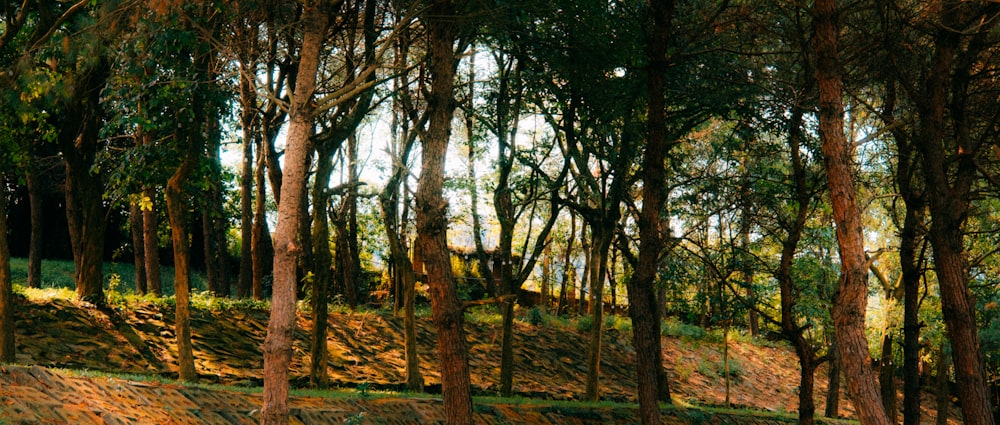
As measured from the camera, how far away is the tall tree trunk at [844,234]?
1062 centimetres

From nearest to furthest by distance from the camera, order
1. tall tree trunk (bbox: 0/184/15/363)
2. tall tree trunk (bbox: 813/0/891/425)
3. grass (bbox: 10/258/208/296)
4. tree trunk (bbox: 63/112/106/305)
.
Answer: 1. tall tree trunk (bbox: 813/0/891/425)
2. tall tree trunk (bbox: 0/184/15/363)
3. tree trunk (bbox: 63/112/106/305)
4. grass (bbox: 10/258/208/296)

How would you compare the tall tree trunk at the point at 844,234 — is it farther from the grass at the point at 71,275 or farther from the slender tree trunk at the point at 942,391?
the grass at the point at 71,275

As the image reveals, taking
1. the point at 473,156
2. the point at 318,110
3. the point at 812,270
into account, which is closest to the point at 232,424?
the point at 318,110

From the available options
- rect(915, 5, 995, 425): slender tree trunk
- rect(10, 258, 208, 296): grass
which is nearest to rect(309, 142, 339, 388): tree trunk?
rect(10, 258, 208, 296): grass

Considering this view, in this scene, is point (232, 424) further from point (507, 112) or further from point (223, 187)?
point (223, 187)

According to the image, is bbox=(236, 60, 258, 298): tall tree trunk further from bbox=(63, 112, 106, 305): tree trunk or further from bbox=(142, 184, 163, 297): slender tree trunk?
bbox=(63, 112, 106, 305): tree trunk

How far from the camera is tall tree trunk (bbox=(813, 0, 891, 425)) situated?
10617mm

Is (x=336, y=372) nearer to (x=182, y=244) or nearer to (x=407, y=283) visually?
(x=407, y=283)

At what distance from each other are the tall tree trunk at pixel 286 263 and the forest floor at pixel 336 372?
5.69 ft

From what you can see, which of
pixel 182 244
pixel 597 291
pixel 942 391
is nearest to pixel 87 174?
pixel 182 244

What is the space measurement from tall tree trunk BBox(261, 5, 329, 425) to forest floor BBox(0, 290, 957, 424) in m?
1.73

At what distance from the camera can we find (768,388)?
102ft

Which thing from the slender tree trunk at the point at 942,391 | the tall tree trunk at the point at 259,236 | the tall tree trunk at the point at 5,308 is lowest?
the slender tree trunk at the point at 942,391

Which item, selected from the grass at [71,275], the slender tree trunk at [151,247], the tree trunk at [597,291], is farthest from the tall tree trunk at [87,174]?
the tree trunk at [597,291]
